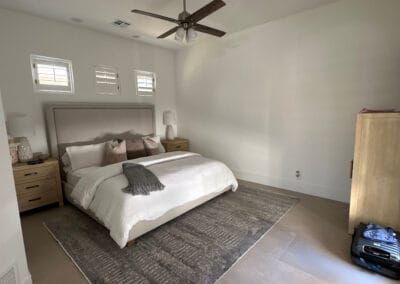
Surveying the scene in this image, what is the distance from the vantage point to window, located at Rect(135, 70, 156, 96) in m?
4.54

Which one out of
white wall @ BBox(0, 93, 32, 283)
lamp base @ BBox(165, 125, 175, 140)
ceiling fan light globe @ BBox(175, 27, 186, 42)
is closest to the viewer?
white wall @ BBox(0, 93, 32, 283)

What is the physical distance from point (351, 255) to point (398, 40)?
2.58m

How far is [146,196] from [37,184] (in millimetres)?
1830

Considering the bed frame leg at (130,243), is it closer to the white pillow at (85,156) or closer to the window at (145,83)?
the white pillow at (85,156)

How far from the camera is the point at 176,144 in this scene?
4.77 meters

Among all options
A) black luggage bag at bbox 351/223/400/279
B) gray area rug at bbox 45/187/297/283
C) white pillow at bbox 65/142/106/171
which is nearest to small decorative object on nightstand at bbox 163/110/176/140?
white pillow at bbox 65/142/106/171

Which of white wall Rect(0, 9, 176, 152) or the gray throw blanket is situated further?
white wall Rect(0, 9, 176, 152)

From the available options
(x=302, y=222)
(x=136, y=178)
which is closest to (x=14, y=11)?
(x=136, y=178)

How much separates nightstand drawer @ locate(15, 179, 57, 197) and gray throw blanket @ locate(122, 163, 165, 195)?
1.32 metres

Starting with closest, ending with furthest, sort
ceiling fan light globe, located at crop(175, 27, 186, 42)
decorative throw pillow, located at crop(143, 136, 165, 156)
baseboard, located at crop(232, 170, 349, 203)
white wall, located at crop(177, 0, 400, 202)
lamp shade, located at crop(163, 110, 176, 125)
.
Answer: ceiling fan light globe, located at crop(175, 27, 186, 42) → white wall, located at crop(177, 0, 400, 202) → baseboard, located at crop(232, 170, 349, 203) → decorative throw pillow, located at crop(143, 136, 165, 156) → lamp shade, located at crop(163, 110, 176, 125)

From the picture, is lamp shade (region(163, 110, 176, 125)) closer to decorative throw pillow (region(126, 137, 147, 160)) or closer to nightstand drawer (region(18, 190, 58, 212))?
decorative throw pillow (region(126, 137, 147, 160))

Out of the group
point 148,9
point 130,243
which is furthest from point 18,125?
point 148,9

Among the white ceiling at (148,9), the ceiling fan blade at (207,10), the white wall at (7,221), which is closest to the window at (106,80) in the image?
the white ceiling at (148,9)

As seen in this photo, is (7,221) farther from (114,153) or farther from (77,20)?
(77,20)
